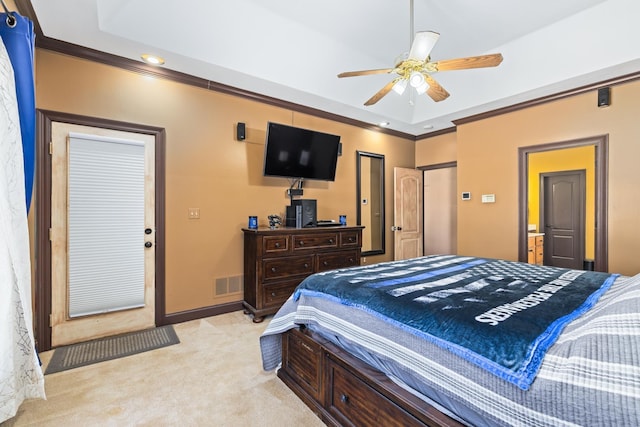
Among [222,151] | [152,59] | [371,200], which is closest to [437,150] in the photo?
[371,200]

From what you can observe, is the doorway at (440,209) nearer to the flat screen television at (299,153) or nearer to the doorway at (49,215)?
the flat screen television at (299,153)

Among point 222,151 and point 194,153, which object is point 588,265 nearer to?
point 222,151

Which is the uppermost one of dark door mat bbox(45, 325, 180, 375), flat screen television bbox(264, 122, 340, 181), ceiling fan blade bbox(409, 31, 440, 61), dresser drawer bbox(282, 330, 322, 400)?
ceiling fan blade bbox(409, 31, 440, 61)

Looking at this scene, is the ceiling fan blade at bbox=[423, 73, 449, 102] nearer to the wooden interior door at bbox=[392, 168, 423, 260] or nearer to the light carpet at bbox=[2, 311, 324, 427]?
the wooden interior door at bbox=[392, 168, 423, 260]

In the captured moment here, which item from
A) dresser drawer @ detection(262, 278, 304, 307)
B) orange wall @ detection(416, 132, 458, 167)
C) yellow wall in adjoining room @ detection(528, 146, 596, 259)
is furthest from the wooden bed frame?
yellow wall in adjoining room @ detection(528, 146, 596, 259)

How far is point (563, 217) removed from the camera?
19.9 feet

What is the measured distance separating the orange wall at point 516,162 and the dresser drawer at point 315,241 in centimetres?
242

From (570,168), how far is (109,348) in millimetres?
8033

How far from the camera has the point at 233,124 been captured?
3.71 metres

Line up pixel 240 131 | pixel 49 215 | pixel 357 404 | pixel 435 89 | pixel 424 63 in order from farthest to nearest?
pixel 240 131 < pixel 435 89 < pixel 49 215 < pixel 424 63 < pixel 357 404

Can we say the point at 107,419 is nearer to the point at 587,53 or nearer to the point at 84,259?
the point at 84,259


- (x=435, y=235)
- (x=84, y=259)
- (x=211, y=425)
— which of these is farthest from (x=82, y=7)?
(x=435, y=235)

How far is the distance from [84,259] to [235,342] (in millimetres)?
1641

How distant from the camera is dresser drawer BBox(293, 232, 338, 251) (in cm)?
361
